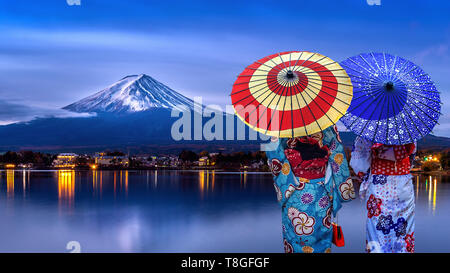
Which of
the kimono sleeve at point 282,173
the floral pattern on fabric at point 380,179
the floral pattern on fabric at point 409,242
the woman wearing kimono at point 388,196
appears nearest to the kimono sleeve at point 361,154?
the woman wearing kimono at point 388,196

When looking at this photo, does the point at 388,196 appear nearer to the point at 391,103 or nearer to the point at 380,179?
the point at 380,179

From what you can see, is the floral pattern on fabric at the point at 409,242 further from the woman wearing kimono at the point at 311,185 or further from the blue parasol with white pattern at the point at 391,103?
the blue parasol with white pattern at the point at 391,103

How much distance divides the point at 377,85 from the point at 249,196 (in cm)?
1199

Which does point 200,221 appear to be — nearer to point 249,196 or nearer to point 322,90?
point 249,196

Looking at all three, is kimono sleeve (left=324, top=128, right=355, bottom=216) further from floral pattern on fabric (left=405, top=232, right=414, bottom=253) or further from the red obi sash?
floral pattern on fabric (left=405, top=232, right=414, bottom=253)

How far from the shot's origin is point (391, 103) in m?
3.73

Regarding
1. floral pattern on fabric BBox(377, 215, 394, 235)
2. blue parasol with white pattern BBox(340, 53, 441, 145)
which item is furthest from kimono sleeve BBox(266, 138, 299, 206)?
floral pattern on fabric BBox(377, 215, 394, 235)

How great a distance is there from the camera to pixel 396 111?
12.3ft

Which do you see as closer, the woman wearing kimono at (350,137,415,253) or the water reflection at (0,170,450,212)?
the woman wearing kimono at (350,137,415,253)

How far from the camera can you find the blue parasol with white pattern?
3.73m

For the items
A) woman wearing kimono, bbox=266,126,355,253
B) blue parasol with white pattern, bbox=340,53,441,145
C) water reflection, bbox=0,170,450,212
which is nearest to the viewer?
blue parasol with white pattern, bbox=340,53,441,145

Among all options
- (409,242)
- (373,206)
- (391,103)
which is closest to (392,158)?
(373,206)

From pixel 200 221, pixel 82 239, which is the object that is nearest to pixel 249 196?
pixel 200 221

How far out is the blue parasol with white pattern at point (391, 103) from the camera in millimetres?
3734
